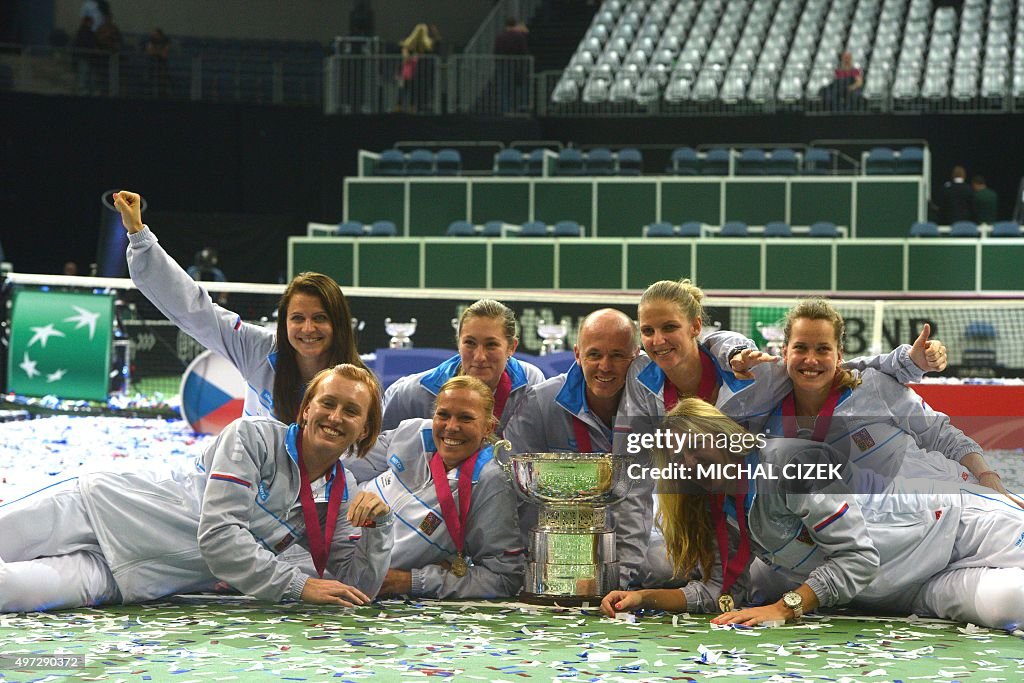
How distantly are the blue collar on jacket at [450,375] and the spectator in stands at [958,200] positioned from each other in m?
14.5

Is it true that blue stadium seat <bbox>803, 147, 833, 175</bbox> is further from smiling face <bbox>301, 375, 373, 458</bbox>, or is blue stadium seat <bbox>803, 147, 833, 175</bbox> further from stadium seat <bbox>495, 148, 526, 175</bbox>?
smiling face <bbox>301, 375, 373, 458</bbox>

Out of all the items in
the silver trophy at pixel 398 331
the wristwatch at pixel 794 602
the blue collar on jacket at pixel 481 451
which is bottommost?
the wristwatch at pixel 794 602

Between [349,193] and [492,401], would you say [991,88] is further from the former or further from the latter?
[492,401]

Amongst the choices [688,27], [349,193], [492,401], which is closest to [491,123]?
[349,193]

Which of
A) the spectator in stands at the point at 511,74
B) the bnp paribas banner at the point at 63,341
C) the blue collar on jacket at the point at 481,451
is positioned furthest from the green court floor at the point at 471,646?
the spectator in stands at the point at 511,74

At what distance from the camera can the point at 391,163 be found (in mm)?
20266

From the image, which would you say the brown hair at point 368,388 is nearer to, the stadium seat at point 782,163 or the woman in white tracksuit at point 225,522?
the woman in white tracksuit at point 225,522

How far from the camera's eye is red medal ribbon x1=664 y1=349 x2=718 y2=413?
523 centimetres

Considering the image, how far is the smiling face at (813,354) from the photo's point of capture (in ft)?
16.5

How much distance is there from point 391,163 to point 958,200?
8.31 m

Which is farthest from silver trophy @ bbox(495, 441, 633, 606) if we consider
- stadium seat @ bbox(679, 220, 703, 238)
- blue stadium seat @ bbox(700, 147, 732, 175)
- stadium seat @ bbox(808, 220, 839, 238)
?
blue stadium seat @ bbox(700, 147, 732, 175)

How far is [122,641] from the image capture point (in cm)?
436

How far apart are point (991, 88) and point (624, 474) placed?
18.6m

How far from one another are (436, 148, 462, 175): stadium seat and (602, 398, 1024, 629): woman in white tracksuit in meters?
15.6
